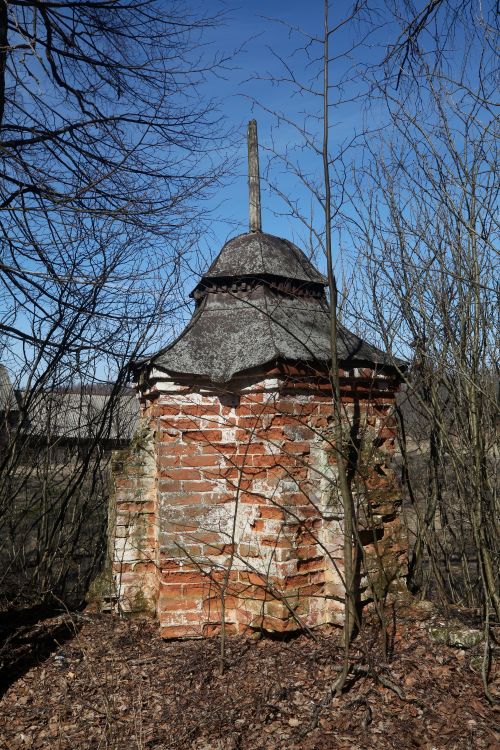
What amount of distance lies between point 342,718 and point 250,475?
158 cm

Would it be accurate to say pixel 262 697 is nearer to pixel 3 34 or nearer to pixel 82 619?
pixel 82 619

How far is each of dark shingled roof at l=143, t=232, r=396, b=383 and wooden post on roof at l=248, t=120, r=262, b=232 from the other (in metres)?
0.14

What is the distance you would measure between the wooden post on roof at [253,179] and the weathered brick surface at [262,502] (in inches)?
62.8

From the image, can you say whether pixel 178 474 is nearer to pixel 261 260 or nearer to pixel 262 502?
pixel 262 502

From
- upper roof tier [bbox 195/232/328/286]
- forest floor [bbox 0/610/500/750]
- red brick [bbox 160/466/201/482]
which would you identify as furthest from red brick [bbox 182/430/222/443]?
forest floor [bbox 0/610/500/750]

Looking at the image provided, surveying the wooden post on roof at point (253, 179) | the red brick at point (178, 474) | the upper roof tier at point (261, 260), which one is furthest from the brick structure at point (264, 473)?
the wooden post on roof at point (253, 179)

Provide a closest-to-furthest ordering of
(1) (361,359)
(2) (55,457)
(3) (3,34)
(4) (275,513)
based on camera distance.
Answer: (4) (275,513) → (1) (361,359) → (3) (3,34) → (2) (55,457)

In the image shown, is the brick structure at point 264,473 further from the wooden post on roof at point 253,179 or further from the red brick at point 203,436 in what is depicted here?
the wooden post on roof at point 253,179

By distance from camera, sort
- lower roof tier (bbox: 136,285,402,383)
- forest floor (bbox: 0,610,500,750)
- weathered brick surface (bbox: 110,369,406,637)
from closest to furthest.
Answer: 1. forest floor (bbox: 0,610,500,750)
2. weathered brick surface (bbox: 110,369,406,637)
3. lower roof tier (bbox: 136,285,402,383)

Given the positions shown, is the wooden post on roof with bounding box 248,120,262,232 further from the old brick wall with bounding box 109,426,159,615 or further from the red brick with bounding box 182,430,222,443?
the old brick wall with bounding box 109,426,159,615

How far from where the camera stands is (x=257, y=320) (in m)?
4.50

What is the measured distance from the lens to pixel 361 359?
4340mm

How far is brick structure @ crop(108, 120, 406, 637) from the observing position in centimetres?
404

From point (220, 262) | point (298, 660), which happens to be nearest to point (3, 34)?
point (220, 262)
